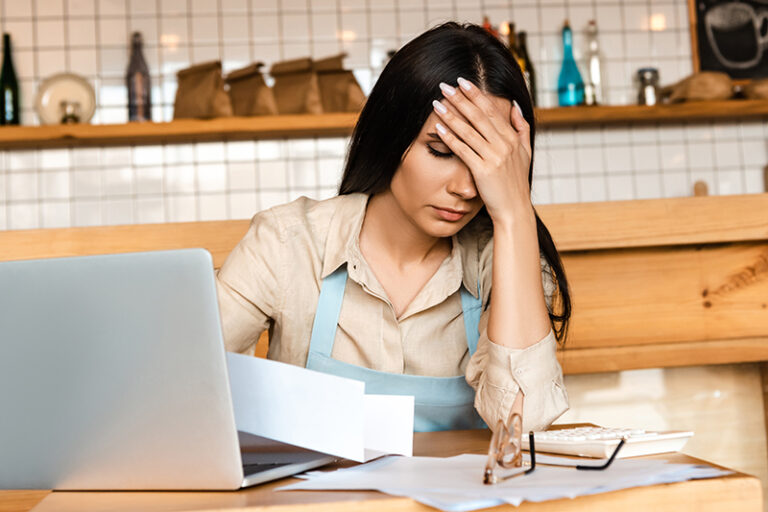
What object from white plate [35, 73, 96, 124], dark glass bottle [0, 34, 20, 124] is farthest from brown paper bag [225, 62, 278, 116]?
dark glass bottle [0, 34, 20, 124]

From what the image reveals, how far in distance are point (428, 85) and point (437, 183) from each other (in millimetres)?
131

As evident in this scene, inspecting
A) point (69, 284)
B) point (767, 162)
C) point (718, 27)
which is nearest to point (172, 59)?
point (718, 27)

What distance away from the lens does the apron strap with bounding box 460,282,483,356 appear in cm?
115

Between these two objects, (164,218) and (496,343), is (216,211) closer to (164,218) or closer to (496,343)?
(164,218)

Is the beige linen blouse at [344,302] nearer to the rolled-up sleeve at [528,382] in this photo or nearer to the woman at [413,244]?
the woman at [413,244]

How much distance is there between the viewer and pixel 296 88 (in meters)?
2.63

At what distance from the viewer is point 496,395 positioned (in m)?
0.91

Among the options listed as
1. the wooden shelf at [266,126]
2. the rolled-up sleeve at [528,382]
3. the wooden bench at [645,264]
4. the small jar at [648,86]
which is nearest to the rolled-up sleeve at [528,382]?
the rolled-up sleeve at [528,382]

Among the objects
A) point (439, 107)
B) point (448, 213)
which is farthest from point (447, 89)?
point (448, 213)

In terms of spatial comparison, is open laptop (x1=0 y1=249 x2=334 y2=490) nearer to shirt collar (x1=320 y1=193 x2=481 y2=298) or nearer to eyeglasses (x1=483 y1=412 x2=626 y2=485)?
eyeglasses (x1=483 y1=412 x2=626 y2=485)

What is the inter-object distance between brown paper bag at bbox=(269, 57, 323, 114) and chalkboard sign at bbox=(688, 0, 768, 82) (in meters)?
1.40

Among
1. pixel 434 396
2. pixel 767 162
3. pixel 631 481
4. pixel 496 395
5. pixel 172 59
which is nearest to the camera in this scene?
pixel 631 481

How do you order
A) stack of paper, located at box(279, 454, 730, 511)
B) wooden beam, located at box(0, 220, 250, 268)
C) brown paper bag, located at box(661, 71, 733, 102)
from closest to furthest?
stack of paper, located at box(279, 454, 730, 511) → wooden beam, located at box(0, 220, 250, 268) → brown paper bag, located at box(661, 71, 733, 102)

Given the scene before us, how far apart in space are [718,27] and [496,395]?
8.14 feet
